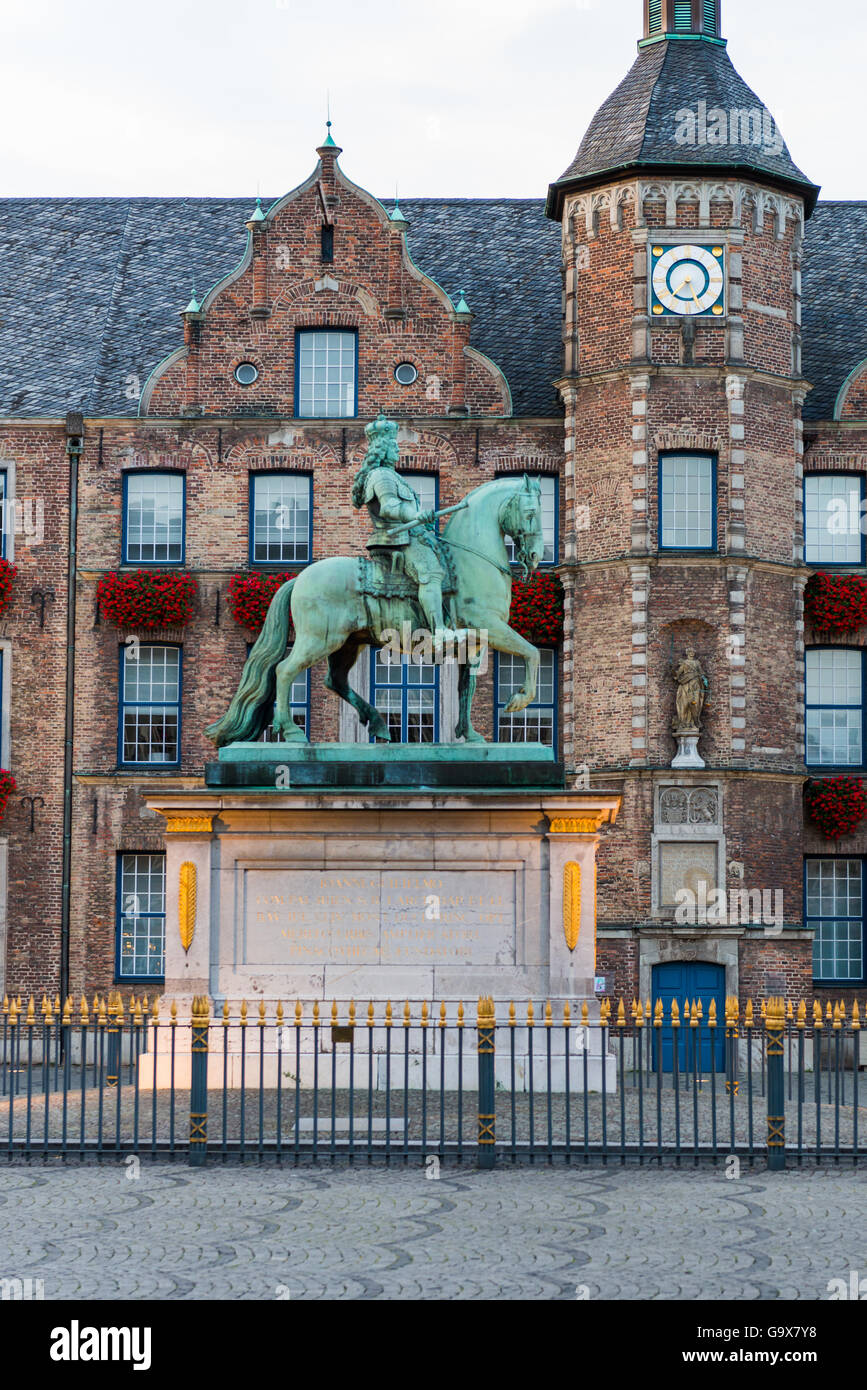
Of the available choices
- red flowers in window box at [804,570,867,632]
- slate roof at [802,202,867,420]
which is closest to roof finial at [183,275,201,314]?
slate roof at [802,202,867,420]

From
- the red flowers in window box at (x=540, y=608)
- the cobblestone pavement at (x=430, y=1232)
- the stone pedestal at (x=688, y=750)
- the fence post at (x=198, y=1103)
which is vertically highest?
the red flowers in window box at (x=540, y=608)

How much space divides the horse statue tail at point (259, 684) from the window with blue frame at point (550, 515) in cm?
1211

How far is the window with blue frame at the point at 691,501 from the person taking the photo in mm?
30234

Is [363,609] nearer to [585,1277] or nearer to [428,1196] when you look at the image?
[428,1196]

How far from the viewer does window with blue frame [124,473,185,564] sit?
31922 mm

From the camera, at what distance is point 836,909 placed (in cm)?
3119

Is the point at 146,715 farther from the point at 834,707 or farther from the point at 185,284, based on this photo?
the point at 834,707

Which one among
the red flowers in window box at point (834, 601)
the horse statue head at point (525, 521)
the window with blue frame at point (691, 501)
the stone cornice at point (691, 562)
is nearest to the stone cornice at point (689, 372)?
the window with blue frame at point (691, 501)

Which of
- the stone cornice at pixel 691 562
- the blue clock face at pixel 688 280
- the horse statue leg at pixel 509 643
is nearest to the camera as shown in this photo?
the horse statue leg at pixel 509 643

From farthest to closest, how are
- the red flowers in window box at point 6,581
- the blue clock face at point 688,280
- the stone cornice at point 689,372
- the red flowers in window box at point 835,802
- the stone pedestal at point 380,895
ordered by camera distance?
the red flowers in window box at point 6,581 < the red flowers in window box at point 835,802 < the blue clock face at point 688,280 < the stone cornice at point 689,372 < the stone pedestal at point 380,895

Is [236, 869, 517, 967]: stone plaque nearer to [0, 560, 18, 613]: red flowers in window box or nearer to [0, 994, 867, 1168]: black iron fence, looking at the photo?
[0, 994, 867, 1168]: black iron fence

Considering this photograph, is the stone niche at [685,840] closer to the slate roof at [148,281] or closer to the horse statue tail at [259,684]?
the slate roof at [148,281]

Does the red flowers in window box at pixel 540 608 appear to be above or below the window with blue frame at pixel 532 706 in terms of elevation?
above

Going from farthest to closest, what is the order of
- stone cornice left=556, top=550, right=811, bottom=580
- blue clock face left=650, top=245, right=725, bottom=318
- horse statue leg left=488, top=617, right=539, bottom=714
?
blue clock face left=650, top=245, right=725, bottom=318, stone cornice left=556, top=550, right=811, bottom=580, horse statue leg left=488, top=617, right=539, bottom=714
